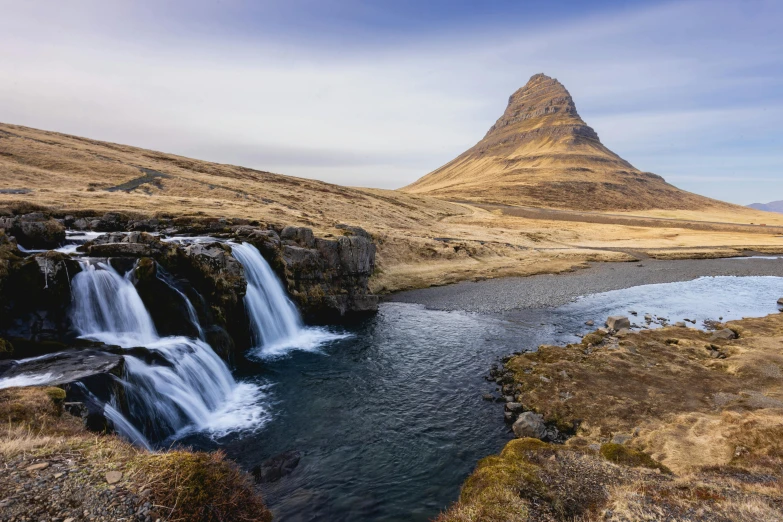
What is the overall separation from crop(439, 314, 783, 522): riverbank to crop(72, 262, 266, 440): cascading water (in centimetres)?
1360

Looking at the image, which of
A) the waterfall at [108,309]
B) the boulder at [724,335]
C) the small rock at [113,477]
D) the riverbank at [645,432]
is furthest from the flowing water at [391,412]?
the waterfall at [108,309]

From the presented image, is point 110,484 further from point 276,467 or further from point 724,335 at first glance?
point 724,335

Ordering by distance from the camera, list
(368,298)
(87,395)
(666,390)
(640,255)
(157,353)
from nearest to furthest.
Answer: (87,395), (157,353), (666,390), (368,298), (640,255)

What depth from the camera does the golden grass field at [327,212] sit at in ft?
182

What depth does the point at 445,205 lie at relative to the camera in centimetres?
15188

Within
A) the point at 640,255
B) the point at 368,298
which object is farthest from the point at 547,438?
the point at 640,255

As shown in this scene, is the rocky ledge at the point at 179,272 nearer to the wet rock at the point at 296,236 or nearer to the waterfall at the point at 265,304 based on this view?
the wet rock at the point at 296,236

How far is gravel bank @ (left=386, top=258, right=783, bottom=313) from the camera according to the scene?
4450 centimetres

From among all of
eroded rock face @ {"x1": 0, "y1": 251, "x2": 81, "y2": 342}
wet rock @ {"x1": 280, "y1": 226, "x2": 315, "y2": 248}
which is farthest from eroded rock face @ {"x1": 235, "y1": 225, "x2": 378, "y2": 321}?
eroded rock face @ {"x1": 0, "y1": 251, "x2": 81, "y2": 342}

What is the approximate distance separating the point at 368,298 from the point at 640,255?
2572 inches

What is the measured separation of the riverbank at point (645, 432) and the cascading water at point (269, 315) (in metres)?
16.6

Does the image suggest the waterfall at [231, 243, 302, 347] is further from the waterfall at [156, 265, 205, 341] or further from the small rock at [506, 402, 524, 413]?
the small rock at [506, 402, 524, 413]

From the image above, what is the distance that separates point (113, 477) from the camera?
8.39 m

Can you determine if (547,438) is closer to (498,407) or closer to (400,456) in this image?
(498,407)
